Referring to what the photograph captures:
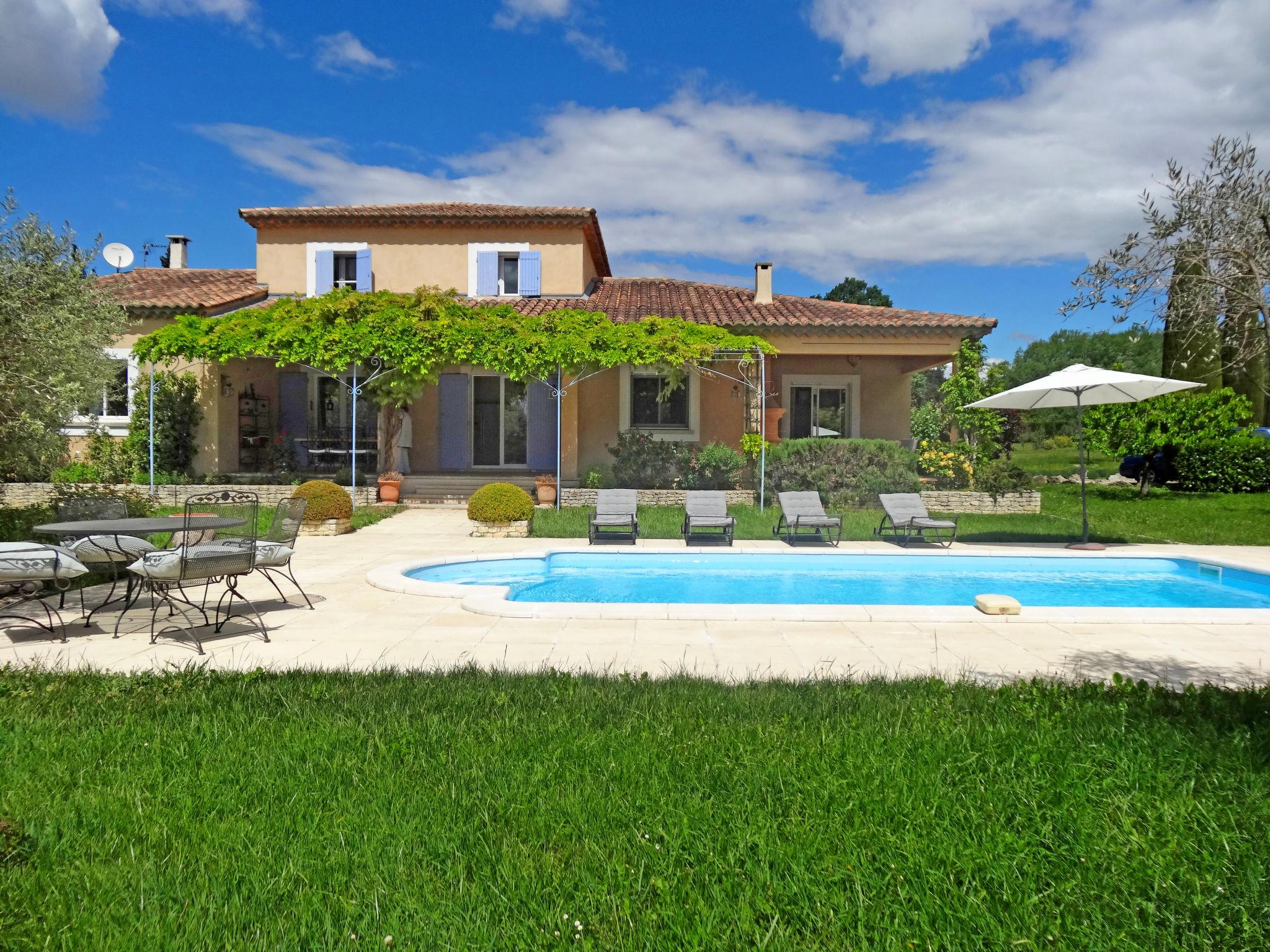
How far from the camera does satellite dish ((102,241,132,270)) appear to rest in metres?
20.8

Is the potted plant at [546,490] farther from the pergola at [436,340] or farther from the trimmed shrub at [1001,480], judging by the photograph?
the trimmed shrub at [1001,480]

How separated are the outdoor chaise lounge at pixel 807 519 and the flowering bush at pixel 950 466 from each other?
5.05m

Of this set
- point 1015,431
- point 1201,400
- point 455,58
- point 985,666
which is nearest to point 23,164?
point 455,58

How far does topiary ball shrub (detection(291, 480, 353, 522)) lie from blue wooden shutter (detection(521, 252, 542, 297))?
831 centimetres

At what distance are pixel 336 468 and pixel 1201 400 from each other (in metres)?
20.0

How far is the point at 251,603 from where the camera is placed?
7.45 m

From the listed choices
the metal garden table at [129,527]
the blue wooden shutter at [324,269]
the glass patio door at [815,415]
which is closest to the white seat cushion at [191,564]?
the metal garden table at [129,527]

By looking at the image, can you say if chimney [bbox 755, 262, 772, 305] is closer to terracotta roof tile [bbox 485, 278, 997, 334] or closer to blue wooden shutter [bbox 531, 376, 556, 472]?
terracotta roof tile [bbox 485, 278, 997, 334]

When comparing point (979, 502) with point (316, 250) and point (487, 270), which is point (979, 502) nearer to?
point (487, 270)

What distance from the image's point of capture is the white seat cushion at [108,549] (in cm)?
697

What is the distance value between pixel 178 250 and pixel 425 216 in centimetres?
1009

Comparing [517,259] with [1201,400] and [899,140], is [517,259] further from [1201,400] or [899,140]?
[1201,400]

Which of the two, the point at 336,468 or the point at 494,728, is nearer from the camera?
the point at 494,728

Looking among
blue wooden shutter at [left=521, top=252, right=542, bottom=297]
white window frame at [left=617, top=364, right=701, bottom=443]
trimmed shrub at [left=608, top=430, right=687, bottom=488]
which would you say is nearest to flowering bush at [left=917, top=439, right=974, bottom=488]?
white window frame at [left=617, top=364, right=701, bottom=443]
